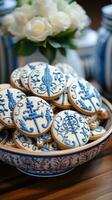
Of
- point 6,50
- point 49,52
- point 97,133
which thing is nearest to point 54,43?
point 49,52

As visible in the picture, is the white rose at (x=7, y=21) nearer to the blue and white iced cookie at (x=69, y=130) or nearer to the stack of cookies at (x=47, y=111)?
the stack of cookies at (x=47, y=111)

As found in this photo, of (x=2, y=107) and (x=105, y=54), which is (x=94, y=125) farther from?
(x=105, y=54)

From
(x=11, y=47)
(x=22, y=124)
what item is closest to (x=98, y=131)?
(x=22, y=124)

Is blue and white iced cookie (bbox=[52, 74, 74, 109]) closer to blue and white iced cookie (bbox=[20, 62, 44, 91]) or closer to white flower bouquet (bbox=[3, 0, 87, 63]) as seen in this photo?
blue and white iced cookie (bbox=[20, 62, 44, 91])

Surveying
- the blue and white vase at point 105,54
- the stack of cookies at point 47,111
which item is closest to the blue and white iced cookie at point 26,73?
the stack of cookies at point 47,111

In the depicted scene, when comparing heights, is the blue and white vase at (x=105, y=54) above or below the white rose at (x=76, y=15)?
below

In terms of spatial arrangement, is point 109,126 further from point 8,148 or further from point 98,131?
point 8,148

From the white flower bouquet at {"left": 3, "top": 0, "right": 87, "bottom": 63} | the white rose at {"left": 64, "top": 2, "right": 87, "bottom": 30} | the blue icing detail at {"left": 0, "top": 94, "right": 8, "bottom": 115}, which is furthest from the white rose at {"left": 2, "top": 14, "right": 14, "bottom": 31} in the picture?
the blue icing detail at {"left": 0, "top": 94, "right": 8, "bottom": 115}
